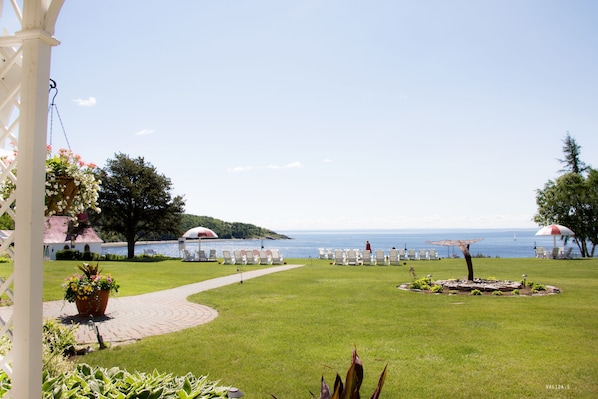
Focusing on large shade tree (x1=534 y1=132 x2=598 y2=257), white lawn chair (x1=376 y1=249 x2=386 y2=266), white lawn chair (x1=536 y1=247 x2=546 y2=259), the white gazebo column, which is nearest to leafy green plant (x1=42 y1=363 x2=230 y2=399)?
the white gazebo column

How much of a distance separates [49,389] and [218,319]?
5708 millimetres

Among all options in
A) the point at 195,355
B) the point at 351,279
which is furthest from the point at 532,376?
the point at 351,279

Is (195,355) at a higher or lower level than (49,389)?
lower

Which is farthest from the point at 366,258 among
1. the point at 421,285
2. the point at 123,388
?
the point at 123,388

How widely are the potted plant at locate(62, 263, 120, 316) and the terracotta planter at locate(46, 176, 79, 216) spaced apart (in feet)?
15.7

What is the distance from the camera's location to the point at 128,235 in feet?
126

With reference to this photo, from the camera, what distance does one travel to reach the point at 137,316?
9492 millimetres

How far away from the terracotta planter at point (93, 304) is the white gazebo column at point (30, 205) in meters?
7.46

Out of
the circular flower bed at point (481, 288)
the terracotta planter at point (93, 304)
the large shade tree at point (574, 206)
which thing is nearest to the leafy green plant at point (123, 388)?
the terracotta planter at point (93, 304)

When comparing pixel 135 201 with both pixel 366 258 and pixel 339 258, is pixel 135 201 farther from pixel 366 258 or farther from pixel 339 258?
pixel 366 258

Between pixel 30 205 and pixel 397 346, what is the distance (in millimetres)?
5981

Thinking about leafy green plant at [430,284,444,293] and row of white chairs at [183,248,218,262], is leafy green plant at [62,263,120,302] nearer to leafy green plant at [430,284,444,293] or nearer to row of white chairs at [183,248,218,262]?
leafy green plant at [430,284,444,293]

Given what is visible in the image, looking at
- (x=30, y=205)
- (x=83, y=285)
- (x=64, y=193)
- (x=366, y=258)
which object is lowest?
(x=366, y=258)

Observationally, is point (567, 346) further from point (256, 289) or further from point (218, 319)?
point (256, 289)
